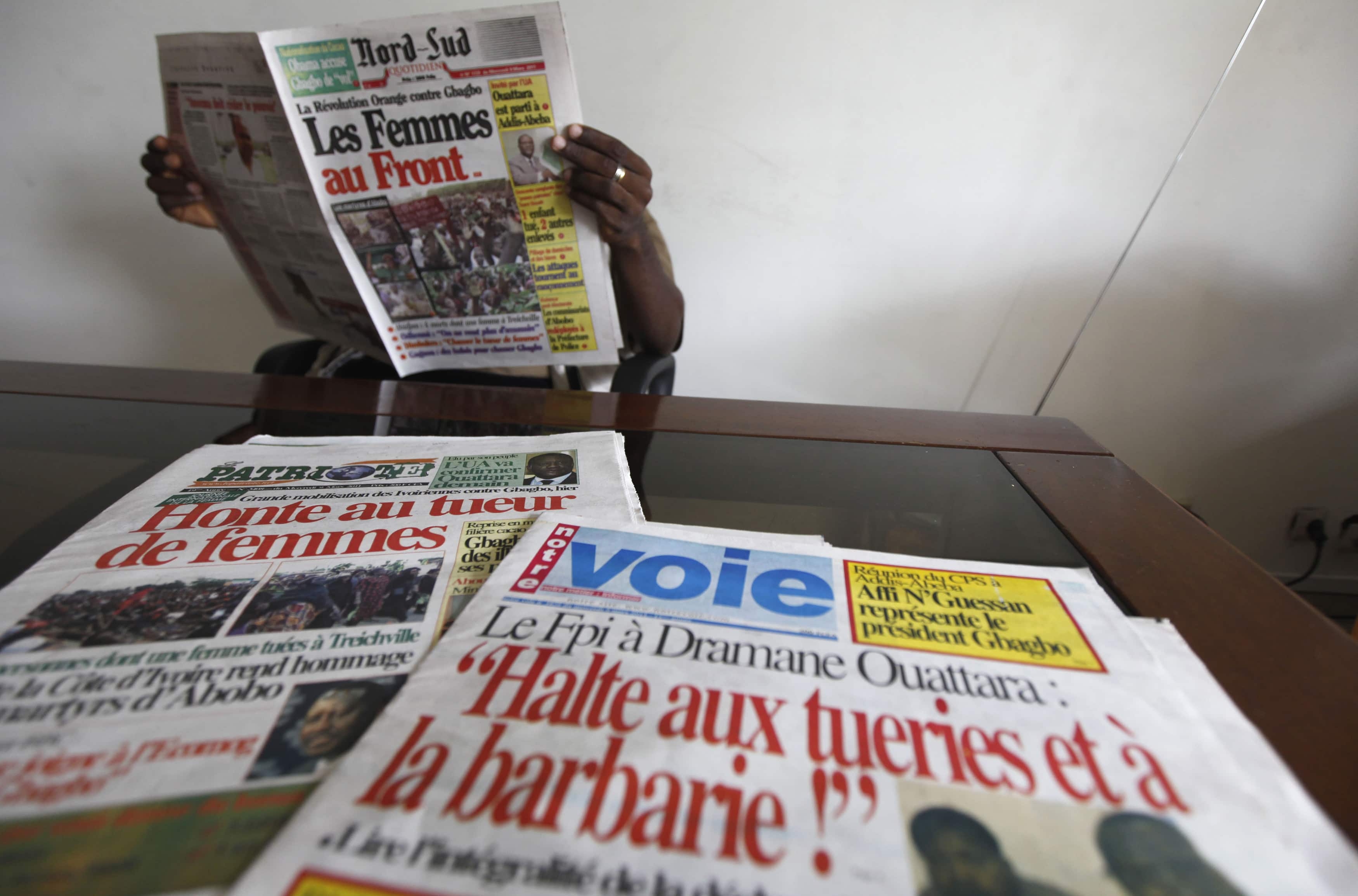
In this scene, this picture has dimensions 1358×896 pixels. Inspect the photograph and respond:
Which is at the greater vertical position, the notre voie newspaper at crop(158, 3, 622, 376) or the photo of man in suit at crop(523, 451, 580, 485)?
the notre voie newspaper at crop(158, 3, 622, 376)

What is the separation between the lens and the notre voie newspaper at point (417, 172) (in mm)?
Answer: 688

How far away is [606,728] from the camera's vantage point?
0.90 feet

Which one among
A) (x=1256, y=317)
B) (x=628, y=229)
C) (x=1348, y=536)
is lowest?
(x=1348, y=536)

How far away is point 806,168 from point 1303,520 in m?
1.46

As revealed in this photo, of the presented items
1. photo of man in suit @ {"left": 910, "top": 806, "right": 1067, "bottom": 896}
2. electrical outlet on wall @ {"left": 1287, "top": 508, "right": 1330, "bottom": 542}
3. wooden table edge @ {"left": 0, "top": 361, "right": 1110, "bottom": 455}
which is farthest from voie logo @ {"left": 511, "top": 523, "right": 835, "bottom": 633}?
electrical outlet on wall @ {"left": 1287, "top": 508, "right": 1330, "bottom": 542}

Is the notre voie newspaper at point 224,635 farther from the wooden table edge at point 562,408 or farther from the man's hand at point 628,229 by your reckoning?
the man's hand at point 628,229

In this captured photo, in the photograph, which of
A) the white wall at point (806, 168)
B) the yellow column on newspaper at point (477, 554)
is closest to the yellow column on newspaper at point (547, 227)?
the yellow column on newspaper at point (477, 554)

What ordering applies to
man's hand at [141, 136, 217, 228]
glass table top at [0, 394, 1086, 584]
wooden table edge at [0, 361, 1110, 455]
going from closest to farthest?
glass table top at [0, 394, 1086, 584], wooden table edge at [0, 361, 1110, 455], man's hand at [141, 136, 217, 228]

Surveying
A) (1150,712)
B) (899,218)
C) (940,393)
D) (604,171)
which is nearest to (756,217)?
(899,218)

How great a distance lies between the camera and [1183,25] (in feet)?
3.82

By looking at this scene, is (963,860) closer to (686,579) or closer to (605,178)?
(686,579)

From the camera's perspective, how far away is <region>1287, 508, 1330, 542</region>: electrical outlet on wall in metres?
1.49

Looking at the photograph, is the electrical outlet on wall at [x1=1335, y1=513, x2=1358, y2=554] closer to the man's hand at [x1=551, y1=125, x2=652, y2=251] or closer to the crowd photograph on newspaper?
the crowd photograph on newspaper

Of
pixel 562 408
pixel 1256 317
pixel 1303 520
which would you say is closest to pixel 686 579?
pixel 562 408
